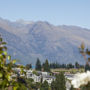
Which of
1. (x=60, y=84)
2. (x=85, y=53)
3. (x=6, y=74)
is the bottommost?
(x=6, y=74)

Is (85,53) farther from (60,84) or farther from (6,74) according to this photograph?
(60,84)

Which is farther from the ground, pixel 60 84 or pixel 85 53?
pixel 60 84

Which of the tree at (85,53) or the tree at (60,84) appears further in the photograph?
Answer: the tree at (60,84)

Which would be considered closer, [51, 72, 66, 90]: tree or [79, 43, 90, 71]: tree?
[79, 43, 90, 71]: tree

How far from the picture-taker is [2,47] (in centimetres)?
610

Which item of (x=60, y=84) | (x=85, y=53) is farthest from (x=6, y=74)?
(x=60, y=84)

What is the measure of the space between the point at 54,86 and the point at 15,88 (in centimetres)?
13226

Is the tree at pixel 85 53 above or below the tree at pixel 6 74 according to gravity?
above

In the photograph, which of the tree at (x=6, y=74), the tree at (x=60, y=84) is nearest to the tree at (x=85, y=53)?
the tree at (x=6, y=74)

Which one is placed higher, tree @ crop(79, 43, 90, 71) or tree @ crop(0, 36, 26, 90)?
tree @ crop(79, 43, 90, 71)

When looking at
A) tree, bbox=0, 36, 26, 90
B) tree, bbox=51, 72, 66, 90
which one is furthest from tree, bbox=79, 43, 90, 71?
tree, bbox=51, 72, 66, 90

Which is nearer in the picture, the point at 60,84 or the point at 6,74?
the point at 6,74

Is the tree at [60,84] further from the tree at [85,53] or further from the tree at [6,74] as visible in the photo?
the tree at [85,53]

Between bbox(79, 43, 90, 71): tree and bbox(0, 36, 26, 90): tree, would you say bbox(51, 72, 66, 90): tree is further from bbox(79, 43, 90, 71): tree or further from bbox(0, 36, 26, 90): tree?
bbox(79, 43, 90, 71): tree
